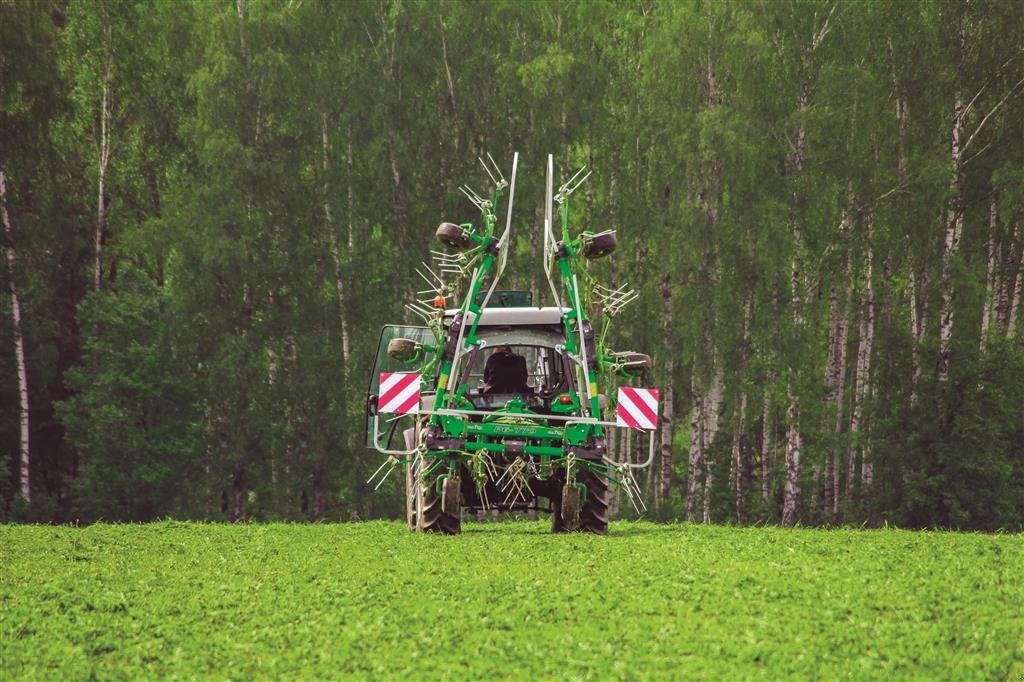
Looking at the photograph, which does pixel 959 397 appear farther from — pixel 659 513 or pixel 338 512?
pixel 338 512

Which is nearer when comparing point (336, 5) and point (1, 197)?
point (1, 197)

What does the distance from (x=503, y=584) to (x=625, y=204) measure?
76.5ft

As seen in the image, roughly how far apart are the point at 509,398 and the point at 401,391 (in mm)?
1272

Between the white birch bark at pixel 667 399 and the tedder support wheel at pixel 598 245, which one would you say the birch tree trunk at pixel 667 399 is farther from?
the tedder support wheel at pixel 598 245

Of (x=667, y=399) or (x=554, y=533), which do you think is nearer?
(x=554, y=533)

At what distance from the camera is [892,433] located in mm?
28031

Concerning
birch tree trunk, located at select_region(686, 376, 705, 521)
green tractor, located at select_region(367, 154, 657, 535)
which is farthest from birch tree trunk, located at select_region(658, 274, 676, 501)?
green tractor, located at select_region(367, 154, 657, 535)

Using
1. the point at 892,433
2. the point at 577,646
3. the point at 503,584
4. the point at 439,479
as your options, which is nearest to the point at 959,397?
the point at 892,433

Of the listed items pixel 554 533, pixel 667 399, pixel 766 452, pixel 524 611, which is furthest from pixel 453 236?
pixel 766 452

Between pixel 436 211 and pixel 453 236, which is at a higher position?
pixel 436 211

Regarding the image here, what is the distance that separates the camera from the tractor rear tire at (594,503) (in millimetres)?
15422

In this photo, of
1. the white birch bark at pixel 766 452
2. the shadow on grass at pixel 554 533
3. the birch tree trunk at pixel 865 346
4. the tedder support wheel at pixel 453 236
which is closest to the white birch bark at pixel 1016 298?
the birch tree trunk at pixel 865 346

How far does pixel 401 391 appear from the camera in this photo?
1576 centimetres

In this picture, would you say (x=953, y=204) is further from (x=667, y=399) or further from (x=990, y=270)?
(x=667, y=399)
